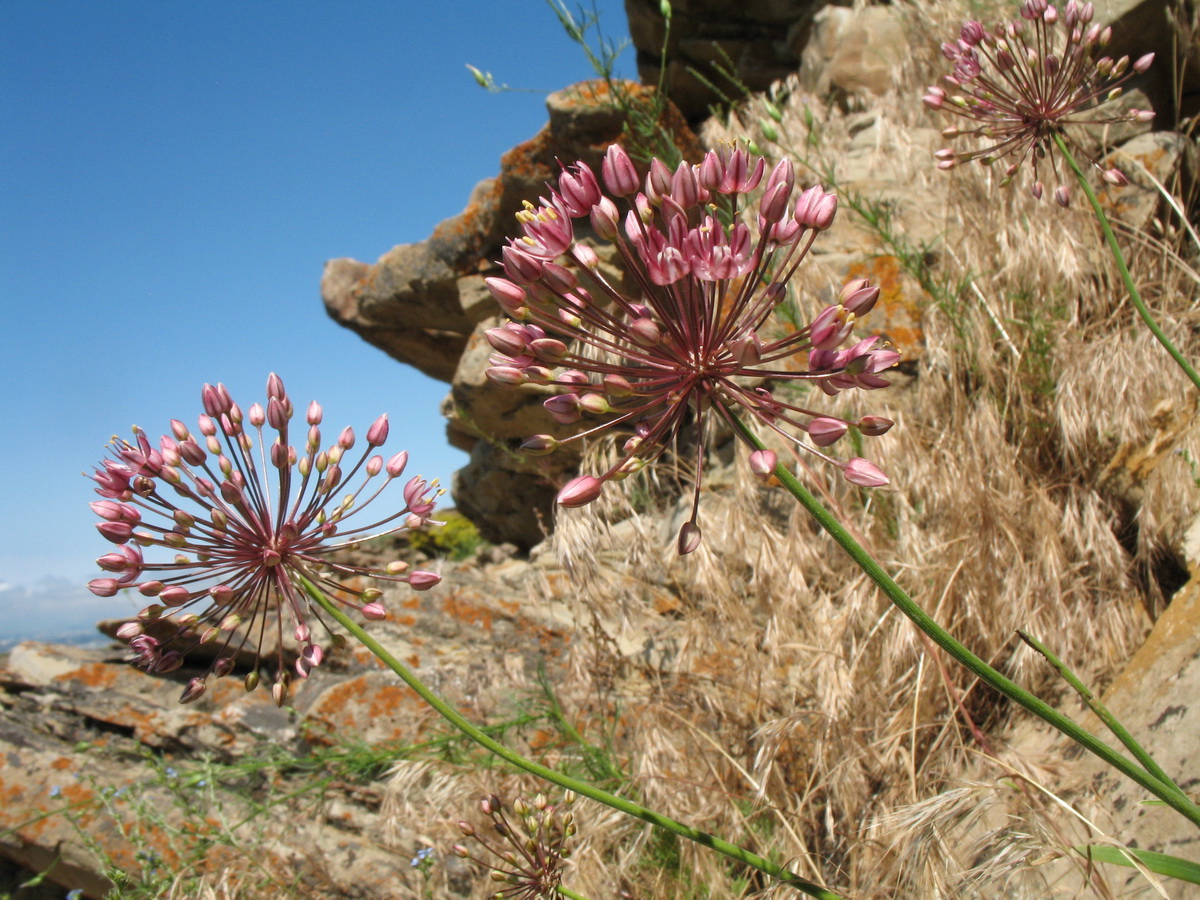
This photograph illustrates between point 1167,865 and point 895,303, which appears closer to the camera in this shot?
→ point 1167,865

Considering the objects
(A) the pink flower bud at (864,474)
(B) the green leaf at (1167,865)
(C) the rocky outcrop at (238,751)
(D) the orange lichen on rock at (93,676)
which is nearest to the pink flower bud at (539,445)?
(A) the pink flower bud at (864,474)

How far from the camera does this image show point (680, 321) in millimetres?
1364

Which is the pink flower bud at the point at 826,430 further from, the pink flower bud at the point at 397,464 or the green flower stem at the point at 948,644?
the pink flower bud at the point at 397,464

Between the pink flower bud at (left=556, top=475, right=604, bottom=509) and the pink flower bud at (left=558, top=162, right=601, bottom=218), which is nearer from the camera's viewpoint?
the pink flower bud at (left=556, top=475, right=604, bottom=509)

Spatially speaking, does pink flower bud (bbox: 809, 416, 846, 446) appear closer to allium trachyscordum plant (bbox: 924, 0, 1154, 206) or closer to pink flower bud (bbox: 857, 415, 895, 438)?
pink flower bud (bbox: 857, 415, 895, 438)

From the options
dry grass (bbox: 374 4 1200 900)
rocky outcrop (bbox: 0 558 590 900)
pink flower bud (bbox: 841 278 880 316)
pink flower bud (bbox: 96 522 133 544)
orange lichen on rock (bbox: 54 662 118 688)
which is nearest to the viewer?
pink flower bud (bbox: 841 278 880 316)

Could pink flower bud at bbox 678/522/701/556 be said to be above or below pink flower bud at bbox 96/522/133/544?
below

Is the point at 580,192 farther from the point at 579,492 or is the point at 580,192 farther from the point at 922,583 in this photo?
the point at 922,583

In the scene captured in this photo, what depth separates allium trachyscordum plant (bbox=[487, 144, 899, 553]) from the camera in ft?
4.12

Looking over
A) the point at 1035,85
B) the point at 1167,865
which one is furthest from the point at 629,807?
the point at 1035,85

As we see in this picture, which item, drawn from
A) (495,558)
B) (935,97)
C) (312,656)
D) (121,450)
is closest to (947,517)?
(935,97)

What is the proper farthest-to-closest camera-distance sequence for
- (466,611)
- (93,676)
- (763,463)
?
(466,611), (93,676), (763,463)

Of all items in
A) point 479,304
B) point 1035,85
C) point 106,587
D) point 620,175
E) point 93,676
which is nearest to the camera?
point 620,175

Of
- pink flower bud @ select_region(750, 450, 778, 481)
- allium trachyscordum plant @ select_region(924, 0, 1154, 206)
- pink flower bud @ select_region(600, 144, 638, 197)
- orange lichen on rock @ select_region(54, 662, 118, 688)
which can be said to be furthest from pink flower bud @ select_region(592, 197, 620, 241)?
orange lichen on rock @ select_region(54, 662, 118, 688)
